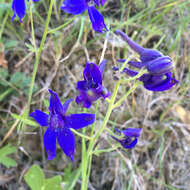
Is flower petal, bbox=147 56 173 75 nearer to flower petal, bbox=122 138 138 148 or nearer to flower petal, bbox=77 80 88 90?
flower petal, bbox=77 80 88 90

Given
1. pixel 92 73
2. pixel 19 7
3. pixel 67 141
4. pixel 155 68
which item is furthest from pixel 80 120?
pixel 19 7

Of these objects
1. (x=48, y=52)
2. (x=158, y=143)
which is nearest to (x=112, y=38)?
(x=48, y=52)

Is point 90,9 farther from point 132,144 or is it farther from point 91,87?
point 132,144

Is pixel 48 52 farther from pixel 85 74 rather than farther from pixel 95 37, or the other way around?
pixel 85 74

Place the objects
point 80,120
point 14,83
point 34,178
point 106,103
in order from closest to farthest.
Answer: point 80,120 → point 34,178 → point 14,83 → point 106,103

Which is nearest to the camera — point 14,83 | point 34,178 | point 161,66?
point 161,66

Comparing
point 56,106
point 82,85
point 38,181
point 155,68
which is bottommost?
point 38,181

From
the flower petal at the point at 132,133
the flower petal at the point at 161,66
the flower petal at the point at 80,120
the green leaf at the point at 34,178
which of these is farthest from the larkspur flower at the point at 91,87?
the green leaf at the point at 34,178
